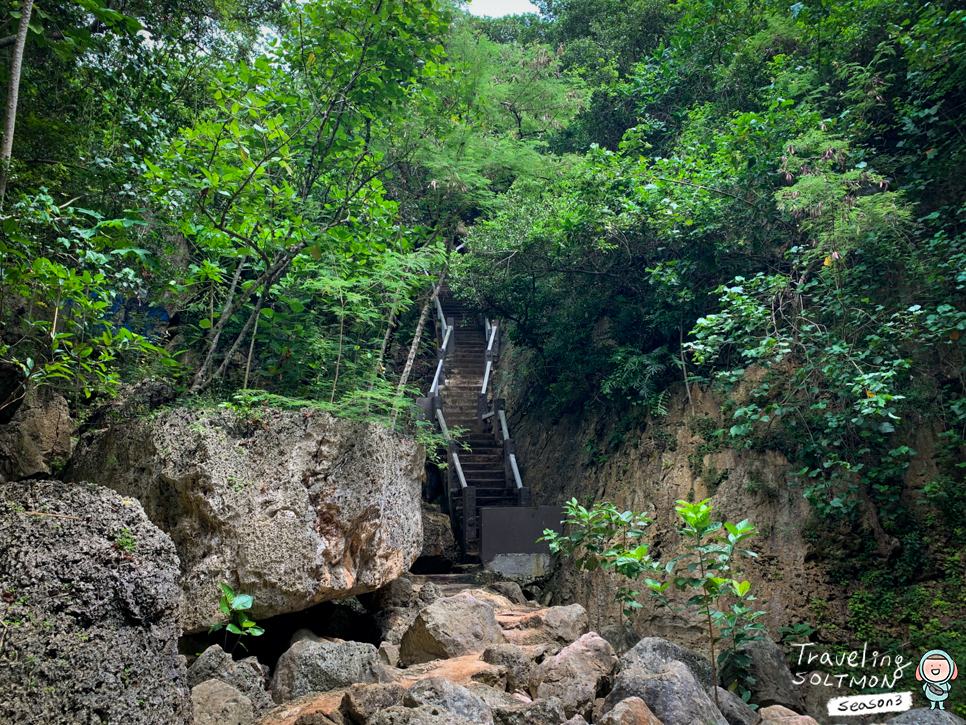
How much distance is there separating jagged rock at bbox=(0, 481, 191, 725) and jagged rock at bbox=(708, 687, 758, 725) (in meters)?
3.54

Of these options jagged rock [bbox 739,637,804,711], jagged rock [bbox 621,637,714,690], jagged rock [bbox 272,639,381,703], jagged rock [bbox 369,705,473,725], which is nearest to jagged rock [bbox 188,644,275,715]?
jagged rock [bbox 272,639,381,703]

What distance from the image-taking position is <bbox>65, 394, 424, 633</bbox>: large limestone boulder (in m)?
5.30

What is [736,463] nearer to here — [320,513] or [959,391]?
[959,391]

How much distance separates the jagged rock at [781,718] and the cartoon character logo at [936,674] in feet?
6.69

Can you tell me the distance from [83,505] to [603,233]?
285 inches

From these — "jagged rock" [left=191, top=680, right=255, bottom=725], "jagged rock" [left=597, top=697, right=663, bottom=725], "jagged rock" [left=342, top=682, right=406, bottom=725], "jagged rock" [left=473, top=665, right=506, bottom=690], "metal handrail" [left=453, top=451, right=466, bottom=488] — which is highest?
"metal handrail" [left=453, top=451, right=466, bottom=488]

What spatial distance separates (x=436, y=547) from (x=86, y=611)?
763cm

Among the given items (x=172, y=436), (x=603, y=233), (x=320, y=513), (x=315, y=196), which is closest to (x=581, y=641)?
(x=320, y=513)

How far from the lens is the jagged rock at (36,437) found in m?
5.85

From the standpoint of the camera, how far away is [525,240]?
9.37 metres

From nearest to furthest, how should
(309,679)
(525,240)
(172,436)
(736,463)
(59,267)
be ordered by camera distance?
(59,267)
(309,679)
(172,436)
(736,463)
(525,240)

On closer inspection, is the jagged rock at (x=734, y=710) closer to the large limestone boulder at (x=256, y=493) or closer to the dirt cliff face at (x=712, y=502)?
the dirt cliff face at (x=712, y=502)

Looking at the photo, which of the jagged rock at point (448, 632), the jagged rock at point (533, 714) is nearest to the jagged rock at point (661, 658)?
the jagged rock at point (533, 714)

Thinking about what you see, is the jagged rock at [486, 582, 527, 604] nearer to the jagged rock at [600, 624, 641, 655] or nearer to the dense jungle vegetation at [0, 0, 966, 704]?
the jagged rock at [600, 624, 641, 655]
